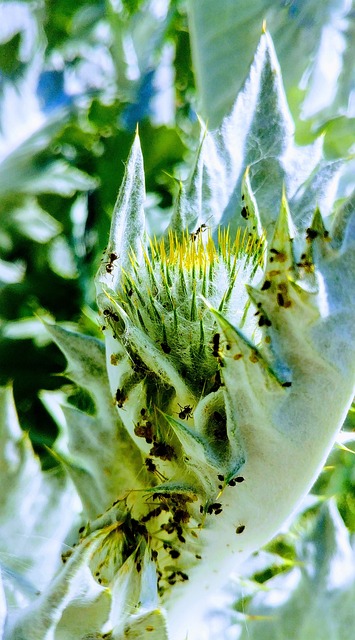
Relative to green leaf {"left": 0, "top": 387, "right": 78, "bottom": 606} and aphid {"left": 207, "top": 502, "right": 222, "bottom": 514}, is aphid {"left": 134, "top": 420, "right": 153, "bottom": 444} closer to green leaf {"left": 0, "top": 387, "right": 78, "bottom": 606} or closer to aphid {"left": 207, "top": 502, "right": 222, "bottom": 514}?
aphid {"left": 207, "top": 502, "right": 222, "bottom": 514}

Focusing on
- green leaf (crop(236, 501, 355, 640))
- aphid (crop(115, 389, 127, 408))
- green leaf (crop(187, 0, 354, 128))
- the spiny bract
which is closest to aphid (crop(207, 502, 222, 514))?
the spiny bract

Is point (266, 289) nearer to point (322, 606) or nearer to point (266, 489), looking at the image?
point (266, 489)

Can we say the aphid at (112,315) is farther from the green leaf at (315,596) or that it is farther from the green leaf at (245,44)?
the green leaf at (245,44)

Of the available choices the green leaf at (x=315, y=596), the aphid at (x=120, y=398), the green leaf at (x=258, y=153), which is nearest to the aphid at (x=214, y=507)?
the aphid at (x=120, y=398)

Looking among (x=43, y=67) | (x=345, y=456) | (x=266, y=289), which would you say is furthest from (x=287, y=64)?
(x=266, y=289)

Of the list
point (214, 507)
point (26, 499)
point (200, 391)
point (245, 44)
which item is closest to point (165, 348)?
point (200, 391)

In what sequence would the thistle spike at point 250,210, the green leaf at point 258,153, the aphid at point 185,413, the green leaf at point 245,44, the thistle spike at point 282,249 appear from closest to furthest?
the thistle spike at point 282,249
the aphid at point 185,413
the thistle spike at point 250,210
the green leaf at point 258,153
the green leaf at point 245,44

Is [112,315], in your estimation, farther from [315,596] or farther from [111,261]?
[315,596]

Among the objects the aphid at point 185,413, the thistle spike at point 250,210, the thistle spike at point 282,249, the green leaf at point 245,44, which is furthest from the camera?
the green leaf at point 245,44

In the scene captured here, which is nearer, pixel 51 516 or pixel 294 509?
pixel 294 509
